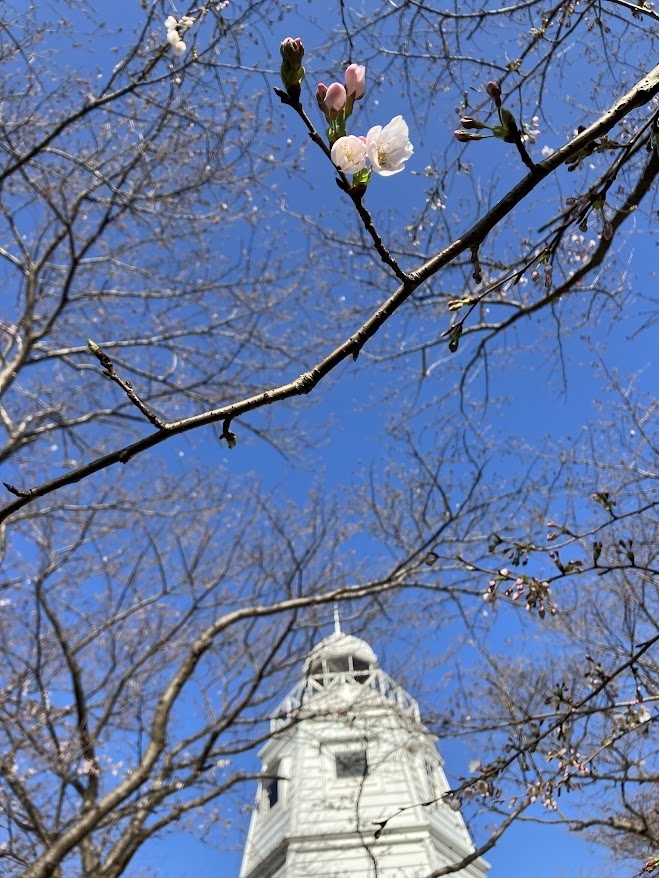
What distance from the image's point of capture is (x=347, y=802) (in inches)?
529

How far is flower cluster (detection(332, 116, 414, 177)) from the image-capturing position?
3.76 feet


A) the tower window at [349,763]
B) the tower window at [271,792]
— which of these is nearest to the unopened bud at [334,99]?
the tower window at [349,763]

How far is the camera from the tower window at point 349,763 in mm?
14188

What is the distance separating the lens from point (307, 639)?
841 cm

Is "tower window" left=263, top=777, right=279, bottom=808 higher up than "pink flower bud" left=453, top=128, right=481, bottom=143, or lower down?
higher up

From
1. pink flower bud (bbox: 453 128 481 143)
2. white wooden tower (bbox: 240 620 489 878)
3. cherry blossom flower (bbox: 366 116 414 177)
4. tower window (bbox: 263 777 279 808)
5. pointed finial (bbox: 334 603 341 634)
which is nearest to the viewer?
cherry blossom flower (bbox: 366 116 414 177)

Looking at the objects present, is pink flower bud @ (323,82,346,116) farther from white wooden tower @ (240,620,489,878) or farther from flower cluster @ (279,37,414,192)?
white wooden tower @ (240,620,489,878)

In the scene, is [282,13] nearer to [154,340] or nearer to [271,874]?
[154,340]

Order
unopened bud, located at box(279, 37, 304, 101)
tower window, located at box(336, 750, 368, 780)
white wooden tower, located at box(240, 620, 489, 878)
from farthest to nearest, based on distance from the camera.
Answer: tower window, located at box(336, 750, 368, 780) → white wooden tower, located at box(240, 620, 489, 878) → unopened bud, located at box(279, 37, 304, 101)

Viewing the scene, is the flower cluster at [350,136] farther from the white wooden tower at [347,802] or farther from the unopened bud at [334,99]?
the white wooden tower at [347,802]

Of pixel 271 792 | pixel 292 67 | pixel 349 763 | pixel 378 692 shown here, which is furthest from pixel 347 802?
pixel 292 67

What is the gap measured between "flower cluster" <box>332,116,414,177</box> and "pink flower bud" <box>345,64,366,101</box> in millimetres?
78

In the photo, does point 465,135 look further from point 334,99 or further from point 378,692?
point 378,692

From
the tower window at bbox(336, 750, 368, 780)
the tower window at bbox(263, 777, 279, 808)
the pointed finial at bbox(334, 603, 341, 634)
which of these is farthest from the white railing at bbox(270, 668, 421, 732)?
the tower window at bbox(263, 777, 279, 808)
